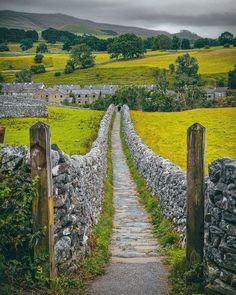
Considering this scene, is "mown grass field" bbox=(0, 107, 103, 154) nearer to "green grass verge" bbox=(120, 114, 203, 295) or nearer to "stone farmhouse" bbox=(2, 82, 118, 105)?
"green grass verge" bbox=(120, 114, 203, 295)

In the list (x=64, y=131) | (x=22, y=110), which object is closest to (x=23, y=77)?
(x=22, y=110)

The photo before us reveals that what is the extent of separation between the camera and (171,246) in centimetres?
1055

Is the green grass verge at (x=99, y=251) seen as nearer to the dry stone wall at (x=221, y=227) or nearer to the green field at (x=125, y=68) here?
the dry stone wall at (x=221, y=227)

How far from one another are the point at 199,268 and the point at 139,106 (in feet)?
274

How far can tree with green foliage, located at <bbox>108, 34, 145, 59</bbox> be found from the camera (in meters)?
191

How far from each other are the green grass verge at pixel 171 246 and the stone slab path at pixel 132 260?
0.19 meters

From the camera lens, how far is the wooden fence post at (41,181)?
714cm

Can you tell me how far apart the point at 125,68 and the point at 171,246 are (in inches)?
6452

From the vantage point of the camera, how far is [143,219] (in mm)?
14688

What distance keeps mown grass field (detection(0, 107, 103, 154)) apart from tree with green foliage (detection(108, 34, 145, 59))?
5194 inches

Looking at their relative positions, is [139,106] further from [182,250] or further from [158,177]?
[182,250]

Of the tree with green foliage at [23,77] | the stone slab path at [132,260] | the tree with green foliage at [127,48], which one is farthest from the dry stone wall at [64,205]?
the tree with green foliage at [127,48]

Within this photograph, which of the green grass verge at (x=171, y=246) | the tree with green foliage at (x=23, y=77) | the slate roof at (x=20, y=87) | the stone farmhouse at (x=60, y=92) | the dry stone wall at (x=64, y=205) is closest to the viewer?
the dry stone wall at (x=64, y=205)

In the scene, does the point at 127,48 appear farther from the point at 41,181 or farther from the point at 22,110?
the point at 41,181
